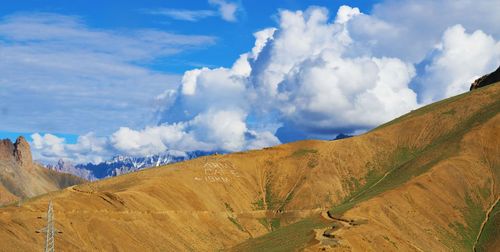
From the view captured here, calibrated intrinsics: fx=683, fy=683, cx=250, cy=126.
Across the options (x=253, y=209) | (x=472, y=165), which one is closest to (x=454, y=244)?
(x=472, y=165)

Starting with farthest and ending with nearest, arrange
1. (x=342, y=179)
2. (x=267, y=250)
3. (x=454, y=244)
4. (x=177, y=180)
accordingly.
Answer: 1. (x=342, y=179)
2. (x=177, y=180)
3. (x=454, y=244)
4. (x=267, y=250)

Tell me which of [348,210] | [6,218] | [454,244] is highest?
[6,218]

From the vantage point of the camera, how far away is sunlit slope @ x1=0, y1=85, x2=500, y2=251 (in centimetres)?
12625

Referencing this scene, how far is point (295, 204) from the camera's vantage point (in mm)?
186000

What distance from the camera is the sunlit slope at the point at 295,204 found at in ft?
414

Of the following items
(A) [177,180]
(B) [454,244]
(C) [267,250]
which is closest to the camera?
(C) [267,250]

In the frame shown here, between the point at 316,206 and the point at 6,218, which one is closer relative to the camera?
the point at 6,218

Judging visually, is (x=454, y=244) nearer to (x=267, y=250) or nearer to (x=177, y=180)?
(x=267, y=250)

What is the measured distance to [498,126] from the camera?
584 ft

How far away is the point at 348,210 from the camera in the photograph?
139 meters

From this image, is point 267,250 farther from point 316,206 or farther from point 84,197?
point 316,206

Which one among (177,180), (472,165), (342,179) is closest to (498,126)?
(472,165)

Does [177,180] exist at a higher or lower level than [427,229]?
higher

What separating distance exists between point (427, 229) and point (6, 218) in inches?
3247
